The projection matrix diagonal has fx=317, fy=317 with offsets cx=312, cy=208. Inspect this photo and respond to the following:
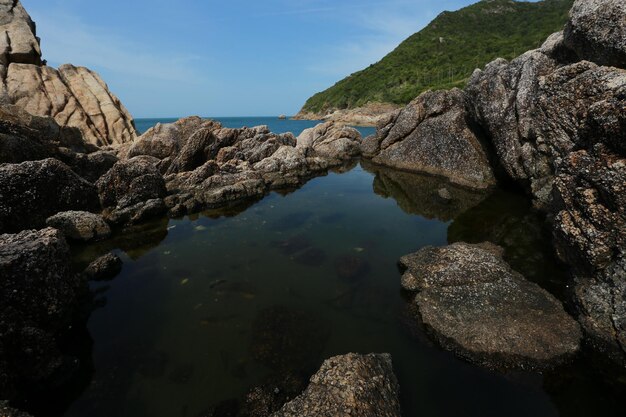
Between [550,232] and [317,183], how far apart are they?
78.3 feet

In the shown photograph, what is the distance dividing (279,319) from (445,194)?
2188 cm

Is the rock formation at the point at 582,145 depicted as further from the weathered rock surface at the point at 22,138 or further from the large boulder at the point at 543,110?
the weathered rock surface at the point at 22,138

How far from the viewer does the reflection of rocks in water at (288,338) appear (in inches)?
425

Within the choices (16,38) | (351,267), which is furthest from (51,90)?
(351,267)

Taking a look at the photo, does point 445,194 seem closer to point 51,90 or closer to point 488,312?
point 488,312

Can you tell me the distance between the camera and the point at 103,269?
16.9m

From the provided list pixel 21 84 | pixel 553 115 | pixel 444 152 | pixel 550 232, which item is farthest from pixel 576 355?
pixel 21 84

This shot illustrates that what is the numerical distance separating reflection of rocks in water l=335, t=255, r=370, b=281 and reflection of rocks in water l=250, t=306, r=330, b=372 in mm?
3781

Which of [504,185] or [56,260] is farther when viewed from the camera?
[504,185]

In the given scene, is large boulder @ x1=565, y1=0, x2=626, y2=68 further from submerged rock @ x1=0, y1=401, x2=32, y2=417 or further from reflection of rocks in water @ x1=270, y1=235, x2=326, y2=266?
submerged rock @ x1=0, y1=401, x2=32, y2=417

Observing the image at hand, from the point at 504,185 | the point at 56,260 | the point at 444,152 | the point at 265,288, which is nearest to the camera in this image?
the point at 56,260

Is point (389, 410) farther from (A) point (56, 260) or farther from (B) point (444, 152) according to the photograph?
(B) point (444, 152)

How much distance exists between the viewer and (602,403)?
9.16 metres

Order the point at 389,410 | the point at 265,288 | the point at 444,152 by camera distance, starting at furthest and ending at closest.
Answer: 1. the point at 444,152
2. the point at 265,288
3. the point at 389,410
